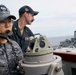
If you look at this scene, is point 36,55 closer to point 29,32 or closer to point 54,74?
point 54,74

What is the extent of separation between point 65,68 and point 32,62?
1250 millimetres

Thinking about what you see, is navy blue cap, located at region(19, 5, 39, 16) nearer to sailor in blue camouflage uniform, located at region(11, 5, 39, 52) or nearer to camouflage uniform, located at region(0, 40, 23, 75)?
sailor in blue camouflage uniform, located at region(11, 5, 39, 52)

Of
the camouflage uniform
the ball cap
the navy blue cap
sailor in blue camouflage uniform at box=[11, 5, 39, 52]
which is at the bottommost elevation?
the camouflage uniform

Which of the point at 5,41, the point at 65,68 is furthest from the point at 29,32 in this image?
the point at 5,41

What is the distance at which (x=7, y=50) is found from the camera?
2.52 metres

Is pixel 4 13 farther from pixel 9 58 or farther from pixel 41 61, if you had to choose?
pixel 41 61

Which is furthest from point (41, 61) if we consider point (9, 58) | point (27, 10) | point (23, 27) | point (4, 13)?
point (27, 10)

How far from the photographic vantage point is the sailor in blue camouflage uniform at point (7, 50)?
8.02ft

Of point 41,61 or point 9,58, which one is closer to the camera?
point 41,61

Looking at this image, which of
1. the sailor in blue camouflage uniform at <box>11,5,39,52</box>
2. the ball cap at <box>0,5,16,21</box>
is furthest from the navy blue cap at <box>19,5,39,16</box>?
the ball cap at <box>0,5,16,21</box>

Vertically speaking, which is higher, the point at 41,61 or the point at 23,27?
the point at 23,27

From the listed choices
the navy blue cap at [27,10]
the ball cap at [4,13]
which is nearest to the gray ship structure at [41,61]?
the ball cap at [4,13]

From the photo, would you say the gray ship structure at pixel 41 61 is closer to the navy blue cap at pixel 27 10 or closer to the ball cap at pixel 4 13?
the ball cap at pixel 4 13

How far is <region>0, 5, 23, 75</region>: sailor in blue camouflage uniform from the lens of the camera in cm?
245
